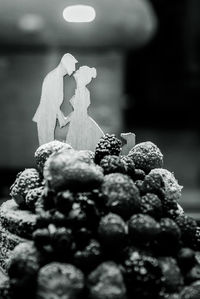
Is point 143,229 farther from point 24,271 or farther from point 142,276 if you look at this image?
point 24,271

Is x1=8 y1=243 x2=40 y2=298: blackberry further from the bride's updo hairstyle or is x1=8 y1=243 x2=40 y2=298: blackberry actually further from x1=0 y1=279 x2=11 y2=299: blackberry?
the bride's updo hairstyle

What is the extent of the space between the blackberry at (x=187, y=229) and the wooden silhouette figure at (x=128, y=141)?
1.62ft

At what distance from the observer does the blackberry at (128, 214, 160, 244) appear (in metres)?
1.26

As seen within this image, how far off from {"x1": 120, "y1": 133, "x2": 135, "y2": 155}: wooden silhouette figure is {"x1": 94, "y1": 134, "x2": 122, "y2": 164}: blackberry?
9.0 inches

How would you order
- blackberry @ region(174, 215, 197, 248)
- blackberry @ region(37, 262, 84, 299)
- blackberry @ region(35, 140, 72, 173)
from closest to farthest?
blackberry @ region(37, 262, 84, 299), blackberry @ region(174, 215, 197, 248), blackberry @ region(35, 140, 72, 173)

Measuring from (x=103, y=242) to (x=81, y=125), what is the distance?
66 cm

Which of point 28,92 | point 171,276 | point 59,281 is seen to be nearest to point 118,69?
point 28,92

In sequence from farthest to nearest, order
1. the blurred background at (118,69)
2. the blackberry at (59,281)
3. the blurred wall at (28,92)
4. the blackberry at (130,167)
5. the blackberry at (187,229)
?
the blurred wall at (28,92), the blurred background at (118,69), the blackberry at (130,167), the blackberry at (187,229), the blackberry at (59,281)

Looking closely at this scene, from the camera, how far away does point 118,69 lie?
4566 millimetres

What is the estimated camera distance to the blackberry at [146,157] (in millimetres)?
1646

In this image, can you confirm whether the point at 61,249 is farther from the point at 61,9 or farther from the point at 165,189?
the point at 61,9

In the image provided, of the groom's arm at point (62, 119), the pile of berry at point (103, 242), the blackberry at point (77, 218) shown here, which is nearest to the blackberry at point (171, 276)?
the pile of berry at point (103, 242)

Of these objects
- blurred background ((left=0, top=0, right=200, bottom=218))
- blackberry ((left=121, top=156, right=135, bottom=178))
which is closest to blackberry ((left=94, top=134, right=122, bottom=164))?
blackberry ((left=121, top=156, right=135, bottom=178))

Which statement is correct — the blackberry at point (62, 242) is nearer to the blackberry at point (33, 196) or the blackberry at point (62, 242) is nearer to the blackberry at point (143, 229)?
the blackberry at point (143, 229)
